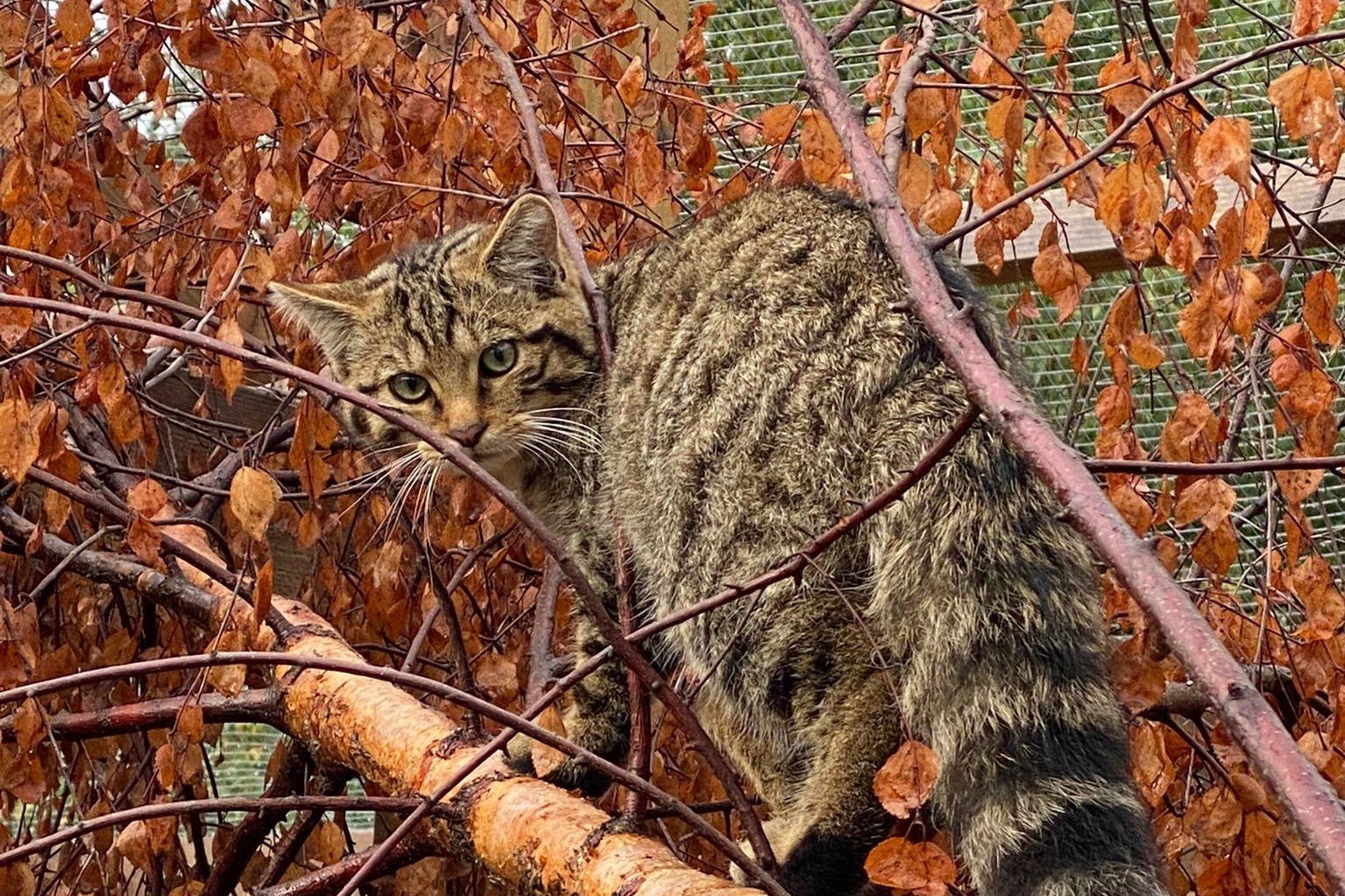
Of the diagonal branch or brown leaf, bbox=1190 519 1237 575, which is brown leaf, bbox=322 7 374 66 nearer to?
the diagonal branch

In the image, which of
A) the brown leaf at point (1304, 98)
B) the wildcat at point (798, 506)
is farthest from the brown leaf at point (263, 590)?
the brown leaf at point (1304, 98)

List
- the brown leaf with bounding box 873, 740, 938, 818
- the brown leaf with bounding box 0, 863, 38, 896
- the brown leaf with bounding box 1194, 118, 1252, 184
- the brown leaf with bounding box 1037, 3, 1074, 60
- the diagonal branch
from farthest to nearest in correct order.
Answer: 1. the brown leaf with bounding box 0, 863, 38, 896
2. the brown leaf with bounding box 1037, 3, 1074, 60
3. the brown leaf with bounding box 1194, 118, 1252, 184
4. the brown leaf with bounding box 873, 740, 938, 818
5. the diagonal branch

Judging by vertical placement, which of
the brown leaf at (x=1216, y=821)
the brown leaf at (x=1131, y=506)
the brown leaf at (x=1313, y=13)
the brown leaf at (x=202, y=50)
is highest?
the brown leaf at (x=202, y=50)

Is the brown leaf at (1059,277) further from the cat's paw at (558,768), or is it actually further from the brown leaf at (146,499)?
the brown leaf at (146,499)

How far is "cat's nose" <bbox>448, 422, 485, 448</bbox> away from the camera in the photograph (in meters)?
2.57

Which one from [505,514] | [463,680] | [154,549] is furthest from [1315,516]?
[154,549]

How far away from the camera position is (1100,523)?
1131 mm

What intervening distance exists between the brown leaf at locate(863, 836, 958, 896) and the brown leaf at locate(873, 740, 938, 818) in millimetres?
46

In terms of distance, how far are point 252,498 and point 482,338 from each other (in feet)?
3.10

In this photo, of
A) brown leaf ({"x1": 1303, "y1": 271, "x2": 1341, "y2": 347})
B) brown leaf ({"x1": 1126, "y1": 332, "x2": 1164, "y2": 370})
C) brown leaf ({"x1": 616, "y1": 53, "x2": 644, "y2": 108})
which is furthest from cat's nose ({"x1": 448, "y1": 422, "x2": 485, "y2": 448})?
brown leaf ({"x1": 1303, "y1": 271, "x2": 1341, "y2": 347})

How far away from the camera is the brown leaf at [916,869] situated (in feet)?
4.87

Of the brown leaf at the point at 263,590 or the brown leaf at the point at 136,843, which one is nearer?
the brown leaf at the point at 263,590

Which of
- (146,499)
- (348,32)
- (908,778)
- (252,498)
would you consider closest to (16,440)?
(146,499)

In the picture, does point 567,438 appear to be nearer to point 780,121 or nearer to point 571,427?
point 571,427
